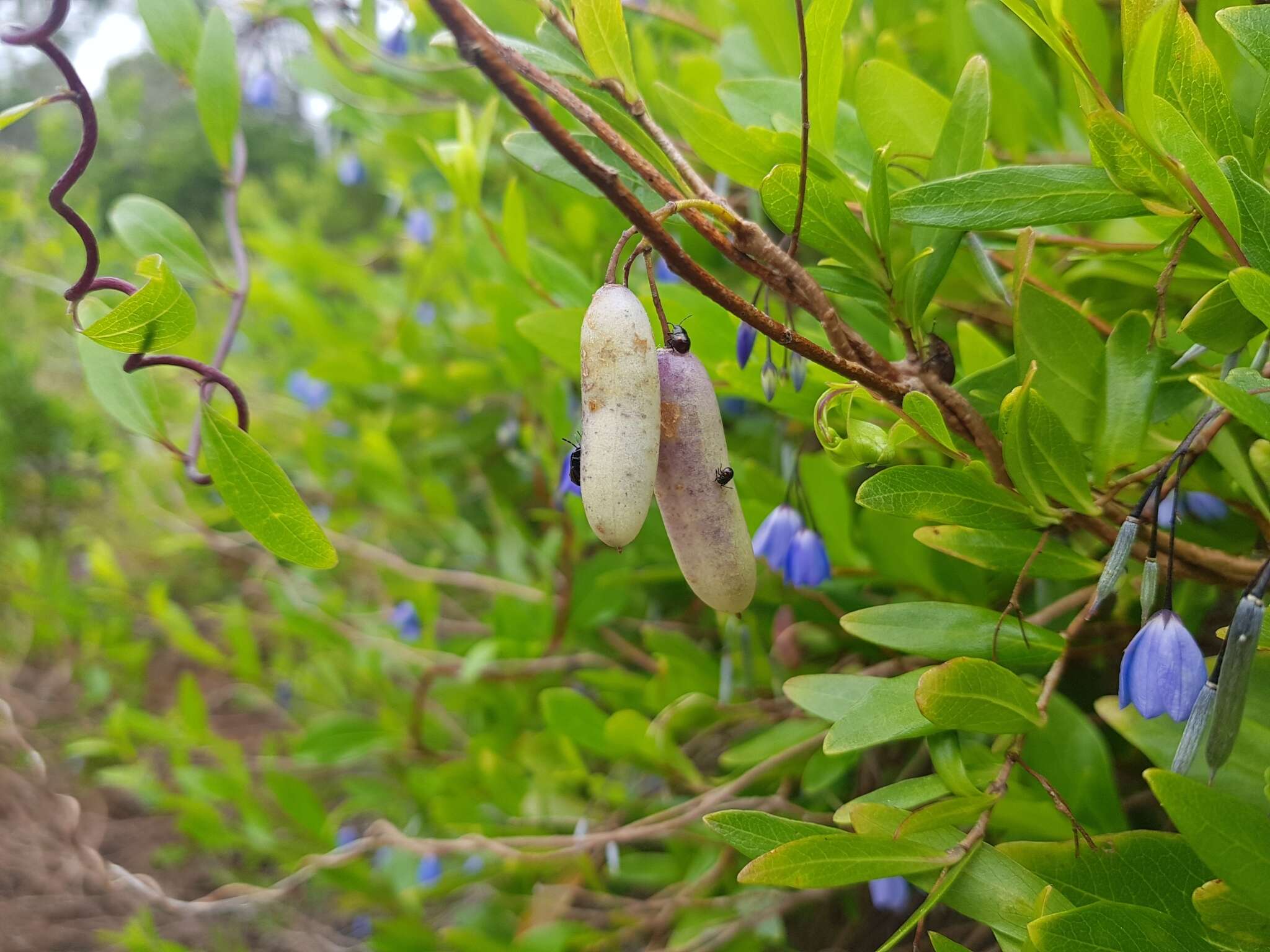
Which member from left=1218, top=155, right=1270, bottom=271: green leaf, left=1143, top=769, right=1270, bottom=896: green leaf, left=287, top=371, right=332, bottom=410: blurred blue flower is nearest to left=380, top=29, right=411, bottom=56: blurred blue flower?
left=287, top=371, right=332, bottom=410: blurred blue flower

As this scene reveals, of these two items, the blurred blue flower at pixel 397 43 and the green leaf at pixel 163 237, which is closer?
the green leaf at pixel 163 237

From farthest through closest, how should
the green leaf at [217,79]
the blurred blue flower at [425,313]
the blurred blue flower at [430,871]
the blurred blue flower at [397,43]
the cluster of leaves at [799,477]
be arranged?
the blurred blue flower at [425,313]
the blurred blue flower at [397,43]
the blurred blue flower at [430,871]
the green leaf at [217,79]
the cluster of leaves at [799,477]

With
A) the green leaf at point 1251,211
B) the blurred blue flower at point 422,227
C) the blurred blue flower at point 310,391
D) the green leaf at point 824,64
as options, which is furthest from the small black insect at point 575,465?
the blurred blue flower at point 310,391

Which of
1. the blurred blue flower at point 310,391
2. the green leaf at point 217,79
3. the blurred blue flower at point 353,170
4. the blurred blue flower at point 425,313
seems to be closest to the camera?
the green leaf at point 217,79

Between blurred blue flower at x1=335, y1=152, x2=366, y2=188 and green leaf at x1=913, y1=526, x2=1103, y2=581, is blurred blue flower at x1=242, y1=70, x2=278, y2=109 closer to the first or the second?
blurred blue flower at x1=335, y1=152, x2=366, y2=188

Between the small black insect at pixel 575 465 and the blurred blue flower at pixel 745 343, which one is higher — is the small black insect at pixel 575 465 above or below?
below

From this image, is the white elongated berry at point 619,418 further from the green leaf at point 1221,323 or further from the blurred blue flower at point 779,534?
the blurred blue flower at point 779,534

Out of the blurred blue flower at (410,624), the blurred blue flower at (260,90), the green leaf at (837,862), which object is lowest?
the blurred blue flower at (410,624)
